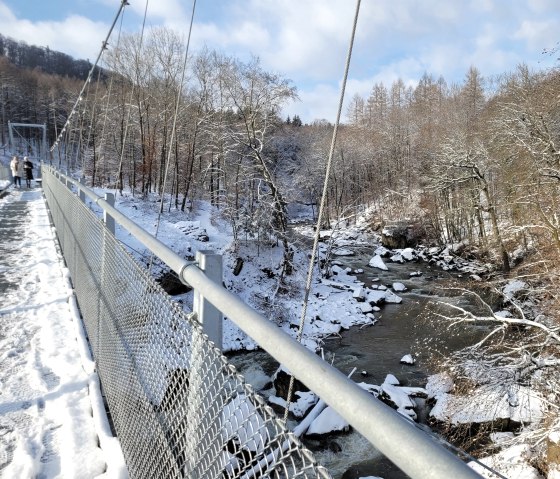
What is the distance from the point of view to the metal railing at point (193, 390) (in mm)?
646

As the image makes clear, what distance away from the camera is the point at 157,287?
70.3 inches

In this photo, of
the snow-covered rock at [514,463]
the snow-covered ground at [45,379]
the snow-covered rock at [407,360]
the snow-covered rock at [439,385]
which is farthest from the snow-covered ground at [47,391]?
the snow-covered rock at [407,360]

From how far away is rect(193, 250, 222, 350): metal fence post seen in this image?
138cm

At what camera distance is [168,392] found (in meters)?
1.83

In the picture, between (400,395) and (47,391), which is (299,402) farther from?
(47,391)

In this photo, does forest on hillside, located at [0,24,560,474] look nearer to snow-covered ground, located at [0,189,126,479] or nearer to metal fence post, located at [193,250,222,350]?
snow-covered ground, located at [0,189,126,479]

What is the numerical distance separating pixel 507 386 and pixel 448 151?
18853mm

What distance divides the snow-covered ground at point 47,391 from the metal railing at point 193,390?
0.44 feet

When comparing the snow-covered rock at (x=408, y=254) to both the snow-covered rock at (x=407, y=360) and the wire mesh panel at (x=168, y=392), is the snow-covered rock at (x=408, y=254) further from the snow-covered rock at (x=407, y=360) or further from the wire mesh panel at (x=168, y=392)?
the wire mesh panel at (x=168, y=392)

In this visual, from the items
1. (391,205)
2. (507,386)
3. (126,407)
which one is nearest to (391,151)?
(391,205)

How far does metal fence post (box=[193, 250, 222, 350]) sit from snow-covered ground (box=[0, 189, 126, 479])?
115 cm

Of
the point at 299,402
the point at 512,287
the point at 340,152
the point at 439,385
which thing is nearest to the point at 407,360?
the point at 439,385

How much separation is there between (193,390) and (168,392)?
17.7 inches

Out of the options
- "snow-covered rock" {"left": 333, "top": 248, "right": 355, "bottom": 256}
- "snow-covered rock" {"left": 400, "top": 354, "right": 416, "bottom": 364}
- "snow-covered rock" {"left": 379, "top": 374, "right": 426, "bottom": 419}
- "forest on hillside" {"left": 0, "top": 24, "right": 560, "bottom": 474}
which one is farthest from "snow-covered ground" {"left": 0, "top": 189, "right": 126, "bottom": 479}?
"snow-covered rock" {"left": 333, "top": 248, "right": 355, "bottom": 256}
